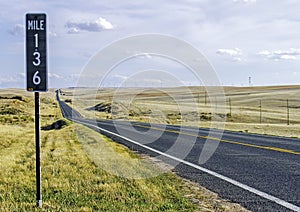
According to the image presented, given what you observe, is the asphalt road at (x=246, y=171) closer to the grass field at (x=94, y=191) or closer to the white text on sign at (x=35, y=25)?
the grass field at (x=94, y=191)

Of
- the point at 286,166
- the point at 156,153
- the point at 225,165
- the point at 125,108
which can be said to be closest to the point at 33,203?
the point at 225,165

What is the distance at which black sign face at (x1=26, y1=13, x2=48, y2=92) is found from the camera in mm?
6062

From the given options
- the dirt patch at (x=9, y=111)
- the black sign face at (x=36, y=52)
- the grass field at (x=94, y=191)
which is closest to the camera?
the black sign face at (x=36, y=52)

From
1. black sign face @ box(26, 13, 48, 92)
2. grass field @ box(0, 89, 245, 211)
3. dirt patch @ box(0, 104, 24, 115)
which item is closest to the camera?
black sign face @ box(26, 13, 48, 92)

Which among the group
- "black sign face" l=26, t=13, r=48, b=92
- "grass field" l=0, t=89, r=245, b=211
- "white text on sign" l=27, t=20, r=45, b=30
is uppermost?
"white text on sign" l=27, t=20, r=45, b=30

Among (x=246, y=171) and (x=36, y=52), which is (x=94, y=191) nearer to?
(x=36, y=52)

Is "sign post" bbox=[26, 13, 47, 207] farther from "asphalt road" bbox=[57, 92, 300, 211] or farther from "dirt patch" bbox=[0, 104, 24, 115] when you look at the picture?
"dirt patch" bbox=[0, 104, 24, 115]

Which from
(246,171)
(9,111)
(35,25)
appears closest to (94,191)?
(35,25)

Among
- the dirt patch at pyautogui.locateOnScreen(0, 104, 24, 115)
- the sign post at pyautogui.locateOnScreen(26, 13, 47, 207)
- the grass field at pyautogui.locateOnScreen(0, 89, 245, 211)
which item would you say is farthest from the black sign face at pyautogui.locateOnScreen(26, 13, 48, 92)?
the dirt patch at pyautogui.locateOnScreen(0, 104, 24, 115)

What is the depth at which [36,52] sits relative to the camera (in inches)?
239

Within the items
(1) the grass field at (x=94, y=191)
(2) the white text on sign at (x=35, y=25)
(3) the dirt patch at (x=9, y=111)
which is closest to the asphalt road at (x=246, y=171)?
(1) the grass field at (x=94, y=191)

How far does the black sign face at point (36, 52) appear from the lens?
6062 millimetres

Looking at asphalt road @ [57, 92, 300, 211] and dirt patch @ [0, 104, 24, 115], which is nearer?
asphalt road @ [57, 92, 300, 211]

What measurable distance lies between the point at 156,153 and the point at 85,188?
596cm
